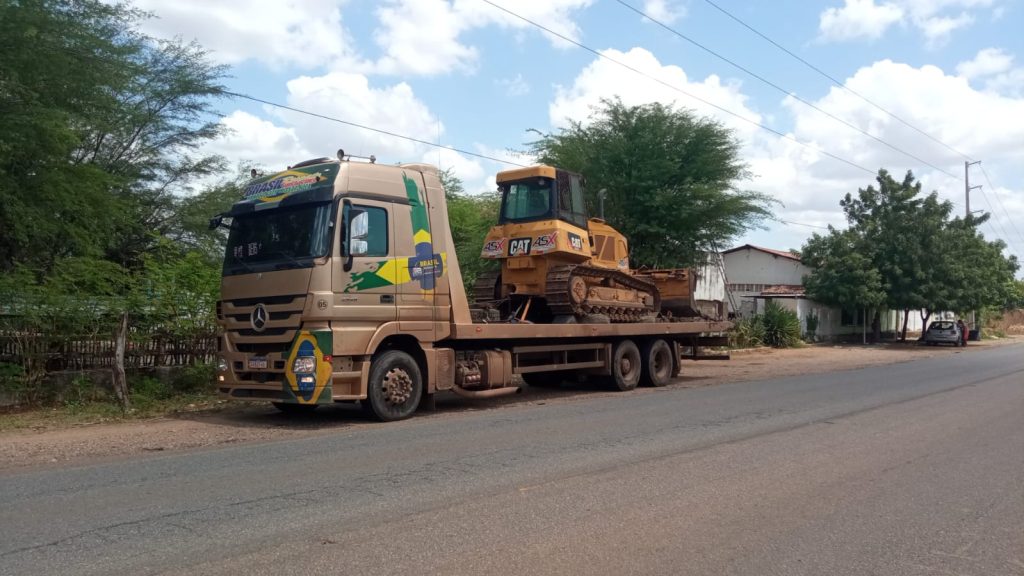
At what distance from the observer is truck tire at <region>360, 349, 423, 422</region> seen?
1084 cm

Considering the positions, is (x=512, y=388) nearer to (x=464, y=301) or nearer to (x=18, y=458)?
(x=464, y=301)

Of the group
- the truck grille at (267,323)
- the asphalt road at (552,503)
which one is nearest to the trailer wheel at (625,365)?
the asphalt road at (552,503)

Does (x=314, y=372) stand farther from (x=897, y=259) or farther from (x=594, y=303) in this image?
(x=897, y=259)

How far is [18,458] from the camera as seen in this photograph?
28.4 feet

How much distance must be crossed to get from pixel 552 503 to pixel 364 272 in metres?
5.30

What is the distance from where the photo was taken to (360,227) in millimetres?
10609

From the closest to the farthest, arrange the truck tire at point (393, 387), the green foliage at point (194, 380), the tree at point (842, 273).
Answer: the truck tire at point (393, 387) → the green foliage at point (194, 380) → the tree at point (842, 273)

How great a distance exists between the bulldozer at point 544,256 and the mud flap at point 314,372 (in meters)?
3.96

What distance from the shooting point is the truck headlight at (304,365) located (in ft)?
33.8

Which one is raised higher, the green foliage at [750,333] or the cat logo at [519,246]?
the cat logo at [519,246]

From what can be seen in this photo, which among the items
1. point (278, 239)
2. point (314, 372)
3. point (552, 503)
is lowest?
point (552, 503)

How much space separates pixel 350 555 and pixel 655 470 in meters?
3.45

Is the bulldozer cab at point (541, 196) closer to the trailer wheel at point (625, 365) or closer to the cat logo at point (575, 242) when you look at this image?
the cat logo at point (575, 242)

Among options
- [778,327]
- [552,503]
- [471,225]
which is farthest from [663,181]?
[552,503]
